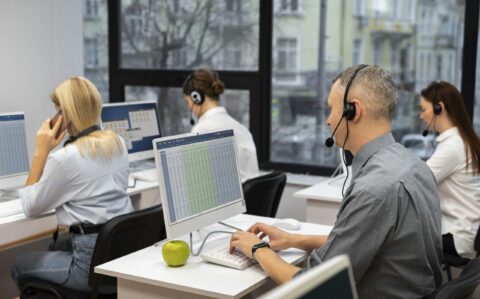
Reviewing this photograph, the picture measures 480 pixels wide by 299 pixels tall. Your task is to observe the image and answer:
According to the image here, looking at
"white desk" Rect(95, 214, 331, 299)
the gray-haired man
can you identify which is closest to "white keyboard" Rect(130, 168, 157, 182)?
"white desk" Rect(95, 214, 331, 299)

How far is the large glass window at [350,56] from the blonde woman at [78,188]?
2000mm

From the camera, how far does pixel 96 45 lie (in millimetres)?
5059

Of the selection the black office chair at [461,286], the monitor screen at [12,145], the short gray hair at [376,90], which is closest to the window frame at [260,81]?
the monitor screen at [12,145]

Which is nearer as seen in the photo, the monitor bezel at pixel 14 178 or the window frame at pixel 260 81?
the monitor bezel at pixel 14 178

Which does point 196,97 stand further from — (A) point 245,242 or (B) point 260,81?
(A) point 245,242

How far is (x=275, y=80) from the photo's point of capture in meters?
4.46

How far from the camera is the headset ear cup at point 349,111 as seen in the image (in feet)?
5.37

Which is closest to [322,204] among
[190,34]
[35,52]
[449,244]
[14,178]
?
[449,244]

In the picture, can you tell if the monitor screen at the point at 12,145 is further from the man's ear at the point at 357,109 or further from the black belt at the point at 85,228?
the man's ear at the point at 357,109

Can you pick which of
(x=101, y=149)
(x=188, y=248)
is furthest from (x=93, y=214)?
(x=188, y=248)

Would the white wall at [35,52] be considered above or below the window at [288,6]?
below

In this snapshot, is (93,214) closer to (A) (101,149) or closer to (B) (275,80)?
(A) (101,149)

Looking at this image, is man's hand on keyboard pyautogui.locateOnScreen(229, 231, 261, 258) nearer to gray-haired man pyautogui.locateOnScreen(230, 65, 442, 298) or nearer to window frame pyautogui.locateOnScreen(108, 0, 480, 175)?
gray-haired man pyautogui.locateOnScreen(230, 65, 442, 298)

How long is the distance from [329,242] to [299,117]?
2856mm
